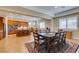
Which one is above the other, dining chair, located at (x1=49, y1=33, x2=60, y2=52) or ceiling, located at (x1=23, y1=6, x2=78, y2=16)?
ceiling, located at (x1=23, y1=6, x2=78, y2=16)

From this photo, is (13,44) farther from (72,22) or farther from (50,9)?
(72,22)

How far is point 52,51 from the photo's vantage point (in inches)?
83.2

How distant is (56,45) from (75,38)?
1.58 ft

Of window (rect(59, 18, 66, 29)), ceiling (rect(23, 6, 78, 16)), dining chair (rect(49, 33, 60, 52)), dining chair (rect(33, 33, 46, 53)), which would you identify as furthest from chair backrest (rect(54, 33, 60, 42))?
ceiling (rect(23, 6, 78, 16))

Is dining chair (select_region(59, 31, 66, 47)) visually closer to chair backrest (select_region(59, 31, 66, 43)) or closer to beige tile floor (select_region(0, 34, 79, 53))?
chair backrest (select_region(59, 31, 66, 43))

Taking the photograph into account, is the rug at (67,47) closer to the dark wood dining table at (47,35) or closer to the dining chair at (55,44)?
the dining chair at (55,44)

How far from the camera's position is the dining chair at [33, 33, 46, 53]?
7.00 ft

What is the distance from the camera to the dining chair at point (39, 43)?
84.0 inches

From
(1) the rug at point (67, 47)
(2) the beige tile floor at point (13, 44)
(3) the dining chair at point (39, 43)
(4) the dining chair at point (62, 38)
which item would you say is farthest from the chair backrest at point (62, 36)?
(2) the beige tile floor at point (13, 44)

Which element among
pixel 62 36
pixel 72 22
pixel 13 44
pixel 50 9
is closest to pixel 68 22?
pixel 72 22

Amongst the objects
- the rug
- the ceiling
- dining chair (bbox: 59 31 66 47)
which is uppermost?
the ceiling

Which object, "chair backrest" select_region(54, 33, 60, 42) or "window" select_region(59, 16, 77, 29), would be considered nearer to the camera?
"window" select_region(59, 16, 77, 29)
